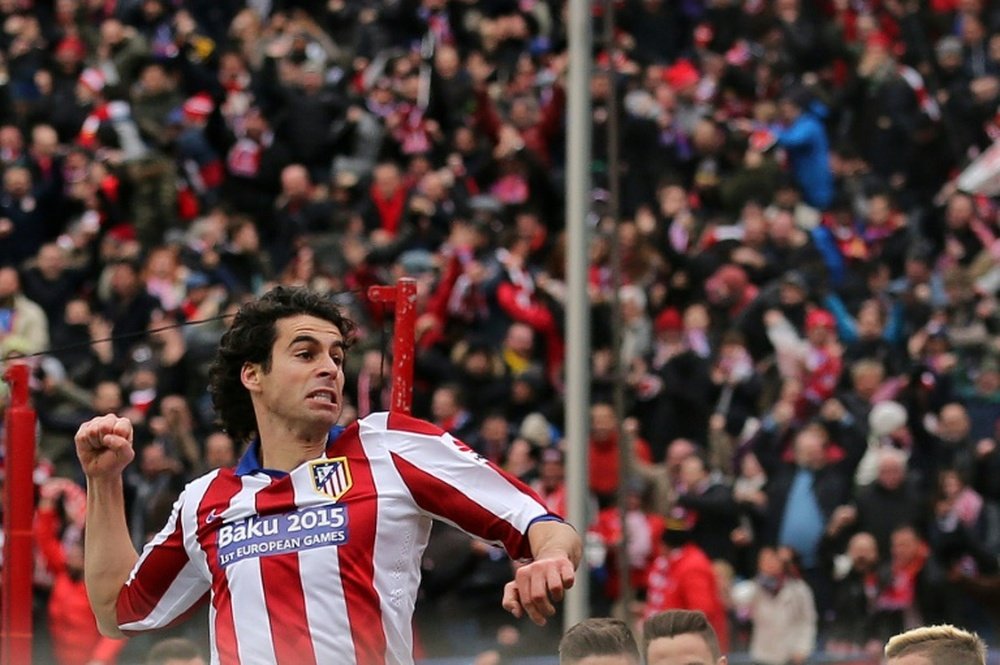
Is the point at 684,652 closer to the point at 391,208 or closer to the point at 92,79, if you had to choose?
the point at 391,208

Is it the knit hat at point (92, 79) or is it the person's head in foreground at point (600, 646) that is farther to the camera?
the knit hat at point (92, 79)

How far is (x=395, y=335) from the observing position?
256 inches

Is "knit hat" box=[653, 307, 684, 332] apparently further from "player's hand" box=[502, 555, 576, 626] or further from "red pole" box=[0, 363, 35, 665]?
"player's hand" box=[502, 555, 576, 626]

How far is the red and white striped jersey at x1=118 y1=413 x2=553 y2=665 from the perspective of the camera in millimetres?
5430

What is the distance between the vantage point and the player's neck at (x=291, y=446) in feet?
18.7

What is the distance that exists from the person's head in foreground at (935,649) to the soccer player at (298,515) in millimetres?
1092

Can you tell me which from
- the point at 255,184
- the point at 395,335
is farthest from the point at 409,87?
the point at 395,335

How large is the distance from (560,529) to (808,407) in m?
9.12

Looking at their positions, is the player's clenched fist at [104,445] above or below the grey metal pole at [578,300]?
below

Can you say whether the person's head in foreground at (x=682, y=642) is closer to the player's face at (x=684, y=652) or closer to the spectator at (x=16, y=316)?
the player's face at (x=684, y=652)

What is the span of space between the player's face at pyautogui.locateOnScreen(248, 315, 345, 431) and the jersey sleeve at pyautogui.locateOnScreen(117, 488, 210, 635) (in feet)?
1.17

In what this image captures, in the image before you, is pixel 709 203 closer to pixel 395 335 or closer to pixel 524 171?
pixel 524 171

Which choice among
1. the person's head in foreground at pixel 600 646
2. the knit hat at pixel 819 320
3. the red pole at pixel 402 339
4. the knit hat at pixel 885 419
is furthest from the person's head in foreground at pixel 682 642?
the knit hat at pixel 819 320

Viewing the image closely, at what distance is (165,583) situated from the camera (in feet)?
19.3
